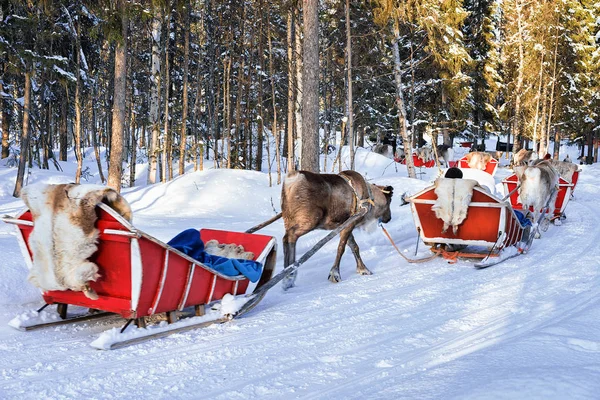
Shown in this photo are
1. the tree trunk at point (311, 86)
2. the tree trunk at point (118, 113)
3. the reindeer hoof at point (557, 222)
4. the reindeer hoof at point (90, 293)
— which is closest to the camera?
the reindeer hoof at point (90, 293)

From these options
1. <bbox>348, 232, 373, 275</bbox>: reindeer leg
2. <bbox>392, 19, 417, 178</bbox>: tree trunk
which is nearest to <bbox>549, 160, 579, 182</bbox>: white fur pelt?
<bbox>392, 19, 417, 178</bbox>: tree trunk

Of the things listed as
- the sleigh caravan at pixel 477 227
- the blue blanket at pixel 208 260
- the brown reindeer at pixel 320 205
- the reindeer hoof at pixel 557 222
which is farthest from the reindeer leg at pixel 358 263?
the reindeer hoof at pixel 557 222

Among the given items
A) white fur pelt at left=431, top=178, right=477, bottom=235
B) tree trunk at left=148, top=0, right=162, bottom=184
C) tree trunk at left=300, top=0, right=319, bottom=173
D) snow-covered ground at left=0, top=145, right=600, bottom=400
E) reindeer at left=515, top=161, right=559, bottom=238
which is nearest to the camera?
snow-covered ground at left=0, top=145, right=600, bottom=400

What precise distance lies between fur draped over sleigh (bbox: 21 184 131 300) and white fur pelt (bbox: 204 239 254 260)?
1.94 metres

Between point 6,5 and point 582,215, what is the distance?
17493mm

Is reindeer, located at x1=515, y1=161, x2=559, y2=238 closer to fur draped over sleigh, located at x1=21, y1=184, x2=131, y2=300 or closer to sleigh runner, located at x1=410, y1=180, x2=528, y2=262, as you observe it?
sleigh runner, located at x1=410, y1=180, x2=528, y2=262

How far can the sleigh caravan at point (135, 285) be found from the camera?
4141 mm

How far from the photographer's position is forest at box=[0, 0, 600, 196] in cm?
1634

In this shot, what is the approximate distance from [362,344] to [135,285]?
1843 mm

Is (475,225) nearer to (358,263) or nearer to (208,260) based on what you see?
(358,263)

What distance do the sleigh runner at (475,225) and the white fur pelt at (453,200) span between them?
67 millimetres

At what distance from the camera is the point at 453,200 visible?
8.27 meters

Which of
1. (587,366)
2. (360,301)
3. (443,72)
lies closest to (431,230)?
(360,301)

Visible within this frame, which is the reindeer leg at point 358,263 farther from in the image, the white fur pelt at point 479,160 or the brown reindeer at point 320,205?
the white fur pelt at point 479,160
